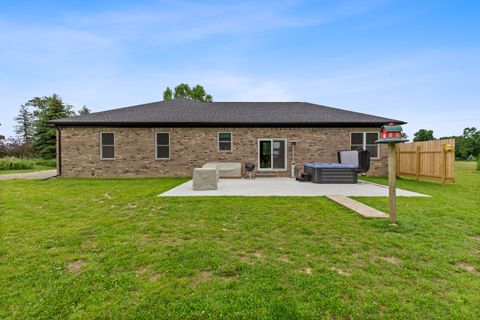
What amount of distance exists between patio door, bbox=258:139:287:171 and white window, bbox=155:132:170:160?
17.5 ft

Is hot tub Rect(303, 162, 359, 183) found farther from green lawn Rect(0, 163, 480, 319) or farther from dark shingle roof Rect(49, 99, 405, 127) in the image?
green lawn Rect(0, 163, 480, 319)

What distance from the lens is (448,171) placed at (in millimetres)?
9398

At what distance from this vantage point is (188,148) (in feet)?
41.2

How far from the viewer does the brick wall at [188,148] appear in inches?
490

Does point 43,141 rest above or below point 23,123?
below

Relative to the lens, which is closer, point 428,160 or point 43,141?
point 428,160

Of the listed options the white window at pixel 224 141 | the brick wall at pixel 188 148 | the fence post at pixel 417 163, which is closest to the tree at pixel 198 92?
the brick wall at pixel 188 148

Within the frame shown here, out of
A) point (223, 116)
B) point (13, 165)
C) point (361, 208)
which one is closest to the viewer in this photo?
point (361, 208)

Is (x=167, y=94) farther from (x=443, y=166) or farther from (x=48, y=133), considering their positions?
(x=443, y=166)

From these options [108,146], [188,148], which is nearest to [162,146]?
[188,148]

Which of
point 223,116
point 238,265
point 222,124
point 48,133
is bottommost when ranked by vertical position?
point 238,265

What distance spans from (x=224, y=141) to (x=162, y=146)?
11.8 feet

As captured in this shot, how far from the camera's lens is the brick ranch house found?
1238 centimetres

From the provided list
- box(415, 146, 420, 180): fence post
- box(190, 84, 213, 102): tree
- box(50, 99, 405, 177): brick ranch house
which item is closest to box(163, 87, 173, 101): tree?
box(190, 84, 213, 102): tree
